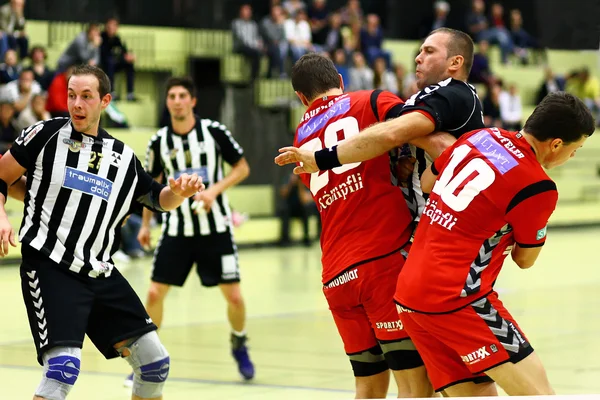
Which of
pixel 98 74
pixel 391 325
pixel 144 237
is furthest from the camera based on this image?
pixel 144 237

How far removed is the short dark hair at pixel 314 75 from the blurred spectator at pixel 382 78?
17.7 meters

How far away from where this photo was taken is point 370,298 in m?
5.29

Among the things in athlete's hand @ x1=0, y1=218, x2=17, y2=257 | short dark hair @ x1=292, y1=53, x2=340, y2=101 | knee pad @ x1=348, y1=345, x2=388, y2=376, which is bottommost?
knee pad @ x1=348, y1=345, x2=388, y2=376

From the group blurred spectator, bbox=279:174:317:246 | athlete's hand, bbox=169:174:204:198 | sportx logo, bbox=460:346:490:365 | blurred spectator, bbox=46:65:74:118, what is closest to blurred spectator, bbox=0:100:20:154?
blurred spectator, bbox=46:65:74:118

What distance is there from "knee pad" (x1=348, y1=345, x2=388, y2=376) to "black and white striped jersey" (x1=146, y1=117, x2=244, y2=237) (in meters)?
3.01

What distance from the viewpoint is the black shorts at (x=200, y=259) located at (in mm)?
8195

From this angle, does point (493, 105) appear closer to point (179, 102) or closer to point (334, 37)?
point (334, 37)

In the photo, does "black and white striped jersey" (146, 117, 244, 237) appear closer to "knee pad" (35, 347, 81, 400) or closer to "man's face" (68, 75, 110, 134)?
"man's face" (68, 75, 110, 134)

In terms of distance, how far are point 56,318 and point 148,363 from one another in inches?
21.9

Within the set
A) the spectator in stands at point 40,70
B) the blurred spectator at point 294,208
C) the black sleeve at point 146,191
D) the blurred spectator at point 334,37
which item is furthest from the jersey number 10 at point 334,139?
the blurred spectator at point 334,37

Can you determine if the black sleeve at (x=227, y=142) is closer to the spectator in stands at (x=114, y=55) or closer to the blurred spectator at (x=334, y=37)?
the spectator in stands at (x=114, y=55)

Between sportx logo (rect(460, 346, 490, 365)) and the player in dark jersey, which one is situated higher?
the player in dark jersey

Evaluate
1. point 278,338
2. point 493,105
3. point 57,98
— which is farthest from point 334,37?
point 278,338

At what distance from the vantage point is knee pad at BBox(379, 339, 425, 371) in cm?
525
